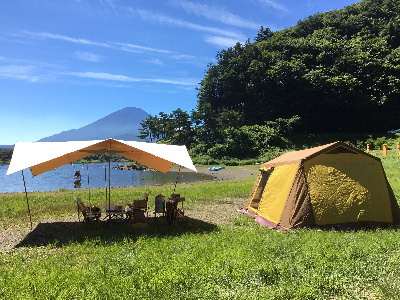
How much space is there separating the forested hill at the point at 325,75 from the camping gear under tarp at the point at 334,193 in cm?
4710

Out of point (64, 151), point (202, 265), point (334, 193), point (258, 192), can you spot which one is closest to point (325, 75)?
point (258, 192)

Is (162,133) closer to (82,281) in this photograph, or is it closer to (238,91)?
(238,91)

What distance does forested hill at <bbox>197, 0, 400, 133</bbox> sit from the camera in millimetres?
49125

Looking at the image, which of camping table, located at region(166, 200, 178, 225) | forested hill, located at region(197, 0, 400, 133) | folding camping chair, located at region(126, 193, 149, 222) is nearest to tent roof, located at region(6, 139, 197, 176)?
camping table, located at region(166, 200, 178, 225)

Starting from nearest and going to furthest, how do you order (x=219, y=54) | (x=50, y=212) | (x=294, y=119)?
(x=50, y=212)
(x=294, y=119)
(x=219, y=54)

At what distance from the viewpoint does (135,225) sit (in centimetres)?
905

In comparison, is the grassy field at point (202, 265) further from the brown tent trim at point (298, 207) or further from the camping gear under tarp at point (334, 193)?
the camping gear under tarp at point (334, 193)

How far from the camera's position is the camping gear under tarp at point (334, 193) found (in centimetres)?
806

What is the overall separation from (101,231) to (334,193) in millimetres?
7286

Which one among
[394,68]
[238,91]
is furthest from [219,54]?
[394,68]

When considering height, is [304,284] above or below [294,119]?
below

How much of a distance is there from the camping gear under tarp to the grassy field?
670 millimetres

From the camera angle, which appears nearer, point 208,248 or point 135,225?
point 208,248

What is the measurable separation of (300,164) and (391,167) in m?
19.1
